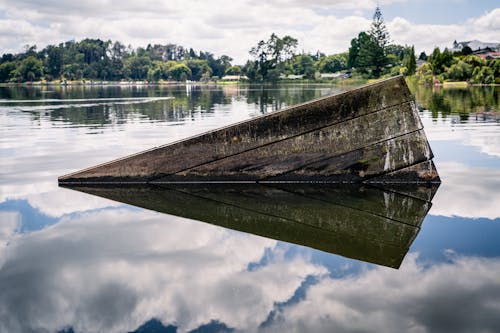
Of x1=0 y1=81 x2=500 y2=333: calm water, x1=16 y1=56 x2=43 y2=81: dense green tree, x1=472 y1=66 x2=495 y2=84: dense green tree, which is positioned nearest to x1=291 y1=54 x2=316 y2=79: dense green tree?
x1=16 y1=56 x2=43 y2=81: dense green tree

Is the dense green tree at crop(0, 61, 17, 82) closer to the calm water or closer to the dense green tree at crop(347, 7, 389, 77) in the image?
the dense green tree at crop(347, 7, 389, 77)

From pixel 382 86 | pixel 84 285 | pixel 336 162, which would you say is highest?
pixel 382 86

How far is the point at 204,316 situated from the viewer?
4625mm

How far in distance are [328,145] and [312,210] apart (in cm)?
179

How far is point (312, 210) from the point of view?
8109 mm

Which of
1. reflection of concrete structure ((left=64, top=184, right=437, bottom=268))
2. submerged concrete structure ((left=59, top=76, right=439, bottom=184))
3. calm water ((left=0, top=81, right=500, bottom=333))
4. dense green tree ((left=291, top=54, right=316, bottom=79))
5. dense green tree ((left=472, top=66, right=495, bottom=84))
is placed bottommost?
calm water ((left=0, top=81, right=500, bottom=333))

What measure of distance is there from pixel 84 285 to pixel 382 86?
20.1ft

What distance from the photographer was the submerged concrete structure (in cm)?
944

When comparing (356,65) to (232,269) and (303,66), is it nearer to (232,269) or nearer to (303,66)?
(303,66)

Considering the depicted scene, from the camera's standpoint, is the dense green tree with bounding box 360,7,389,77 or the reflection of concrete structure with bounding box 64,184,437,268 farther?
the dense green tree with bounding box 360,7,389,77

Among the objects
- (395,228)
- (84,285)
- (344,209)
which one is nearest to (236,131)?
(344,209)

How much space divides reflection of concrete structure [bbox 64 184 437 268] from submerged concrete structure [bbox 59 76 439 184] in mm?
304

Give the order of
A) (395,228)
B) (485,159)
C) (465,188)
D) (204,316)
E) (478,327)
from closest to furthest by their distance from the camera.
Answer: (478,327)
(204,316)
(395,228)
(465,188)
(485,159)

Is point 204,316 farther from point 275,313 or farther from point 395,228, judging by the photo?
point 395,228
